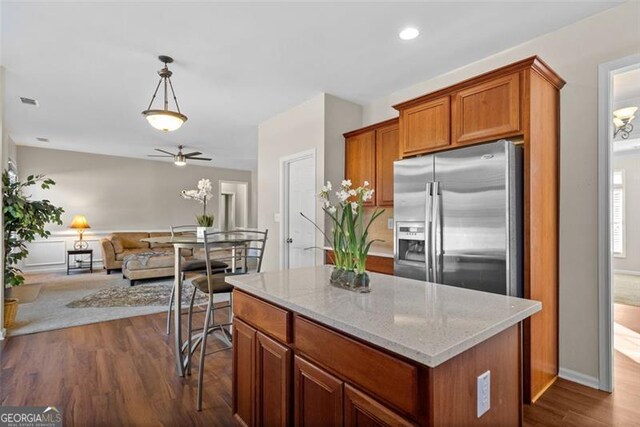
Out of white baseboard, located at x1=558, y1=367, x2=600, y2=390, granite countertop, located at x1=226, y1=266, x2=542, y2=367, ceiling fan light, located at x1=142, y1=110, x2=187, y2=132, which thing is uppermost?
ceiling fan light, located at x1=142, y1=110, x2=187, y2=132

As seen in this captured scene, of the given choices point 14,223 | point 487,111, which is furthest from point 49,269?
point 487,111

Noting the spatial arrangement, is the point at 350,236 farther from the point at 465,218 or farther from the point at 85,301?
the point at 85,301

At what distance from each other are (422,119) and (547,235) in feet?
4.41

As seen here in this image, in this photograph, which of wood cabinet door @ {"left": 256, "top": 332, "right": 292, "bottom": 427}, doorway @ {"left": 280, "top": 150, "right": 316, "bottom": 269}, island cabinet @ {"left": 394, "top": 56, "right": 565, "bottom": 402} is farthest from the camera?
doorway @ {"left": 280, "top": 150, "right": 316, "bottom": 269}

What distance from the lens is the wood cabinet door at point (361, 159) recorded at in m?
3.71

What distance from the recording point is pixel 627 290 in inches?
203

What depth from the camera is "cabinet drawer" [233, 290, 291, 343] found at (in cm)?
142

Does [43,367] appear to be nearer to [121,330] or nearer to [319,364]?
[121,330]

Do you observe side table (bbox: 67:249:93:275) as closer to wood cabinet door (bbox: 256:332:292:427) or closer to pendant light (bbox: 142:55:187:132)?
pendant light (bbox: 142:55:187:132)

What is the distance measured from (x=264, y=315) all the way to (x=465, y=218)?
1.65 metres

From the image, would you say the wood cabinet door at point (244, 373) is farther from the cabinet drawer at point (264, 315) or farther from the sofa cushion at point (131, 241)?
the sofa cushion at point (131, 241)

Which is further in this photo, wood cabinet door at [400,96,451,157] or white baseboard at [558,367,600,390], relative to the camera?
wood cabinet door at [400,96,451,157]

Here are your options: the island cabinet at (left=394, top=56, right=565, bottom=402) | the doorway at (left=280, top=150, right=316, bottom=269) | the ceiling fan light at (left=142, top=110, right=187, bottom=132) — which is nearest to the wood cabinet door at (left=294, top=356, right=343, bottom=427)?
the island cabinet at (left=394, top=56, right=565, bottom=402)

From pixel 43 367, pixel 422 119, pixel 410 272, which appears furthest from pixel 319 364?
pixel 43 367
